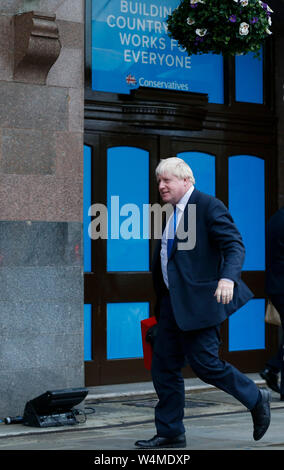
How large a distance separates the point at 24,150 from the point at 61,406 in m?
1.99

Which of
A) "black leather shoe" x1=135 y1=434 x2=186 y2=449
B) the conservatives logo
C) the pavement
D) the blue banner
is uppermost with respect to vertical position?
the blue banner

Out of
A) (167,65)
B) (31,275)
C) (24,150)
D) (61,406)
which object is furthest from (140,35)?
(61,406)

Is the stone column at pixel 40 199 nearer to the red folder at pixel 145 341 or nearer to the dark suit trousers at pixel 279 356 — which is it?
the red folder at pixel 145 341

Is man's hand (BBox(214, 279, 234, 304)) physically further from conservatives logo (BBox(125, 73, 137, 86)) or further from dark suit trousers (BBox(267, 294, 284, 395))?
conservatives logo (BBox(125, 73, 137, 86))

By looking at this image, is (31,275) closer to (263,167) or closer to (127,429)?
(127,429)

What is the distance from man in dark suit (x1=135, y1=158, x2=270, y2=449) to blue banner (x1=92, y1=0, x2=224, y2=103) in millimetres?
3448

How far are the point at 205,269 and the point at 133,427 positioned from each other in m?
1.76

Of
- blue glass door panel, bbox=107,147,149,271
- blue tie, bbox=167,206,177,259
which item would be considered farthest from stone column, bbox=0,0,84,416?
A: blue tie, bbox=167,206,177,259

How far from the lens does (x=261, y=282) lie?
10.4m

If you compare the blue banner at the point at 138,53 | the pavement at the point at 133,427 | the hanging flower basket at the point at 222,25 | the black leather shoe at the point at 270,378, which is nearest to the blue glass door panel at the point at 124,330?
the pavement at the point at 133,427

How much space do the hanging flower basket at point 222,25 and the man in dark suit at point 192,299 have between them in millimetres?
2693

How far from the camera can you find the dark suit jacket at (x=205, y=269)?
5809 mm

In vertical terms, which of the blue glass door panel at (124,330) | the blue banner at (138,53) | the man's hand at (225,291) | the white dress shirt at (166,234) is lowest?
the blue glass door panel at (124,330)

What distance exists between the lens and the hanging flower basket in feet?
27.3
